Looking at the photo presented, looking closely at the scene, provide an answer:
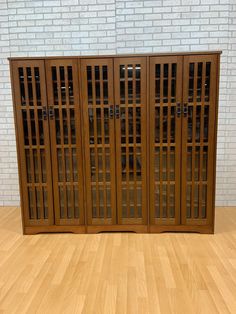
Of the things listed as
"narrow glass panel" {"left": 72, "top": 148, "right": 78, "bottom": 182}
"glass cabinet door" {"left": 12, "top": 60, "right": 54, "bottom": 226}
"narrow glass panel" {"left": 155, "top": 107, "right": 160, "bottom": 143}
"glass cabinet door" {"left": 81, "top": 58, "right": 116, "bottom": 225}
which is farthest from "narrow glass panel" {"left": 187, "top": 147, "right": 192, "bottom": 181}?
"glass cabinet door" {"left": 12, "top": 60, "right": 54, "bottom": 226}

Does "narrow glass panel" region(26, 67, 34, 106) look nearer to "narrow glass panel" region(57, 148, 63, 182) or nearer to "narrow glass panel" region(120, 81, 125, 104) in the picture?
"narrow glass panel" region(57, 148, 63, 182)

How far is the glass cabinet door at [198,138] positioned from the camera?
2977 millimetres

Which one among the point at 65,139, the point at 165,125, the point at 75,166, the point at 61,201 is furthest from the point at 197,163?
the point at 61,201

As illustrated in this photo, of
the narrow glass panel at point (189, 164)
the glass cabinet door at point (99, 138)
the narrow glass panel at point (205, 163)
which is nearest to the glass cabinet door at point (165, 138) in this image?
the narrow glass panel at point (189, 164)

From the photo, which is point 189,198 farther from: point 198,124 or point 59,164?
point 59,164

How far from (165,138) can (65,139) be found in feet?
3.38

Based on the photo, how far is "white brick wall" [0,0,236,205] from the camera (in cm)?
371

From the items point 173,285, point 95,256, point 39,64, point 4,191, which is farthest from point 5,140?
point 173,285

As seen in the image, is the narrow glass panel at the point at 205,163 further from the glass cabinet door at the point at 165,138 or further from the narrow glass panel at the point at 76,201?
the narrow glass panel at the point at 76,201

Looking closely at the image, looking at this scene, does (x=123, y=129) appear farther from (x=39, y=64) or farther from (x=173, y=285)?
(x=173, y=285)

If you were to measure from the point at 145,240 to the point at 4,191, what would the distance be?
85.3 inches

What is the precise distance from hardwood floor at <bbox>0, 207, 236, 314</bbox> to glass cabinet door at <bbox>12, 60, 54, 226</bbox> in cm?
31

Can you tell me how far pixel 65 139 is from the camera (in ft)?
10.4

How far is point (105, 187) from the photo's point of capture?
10.6 feet
